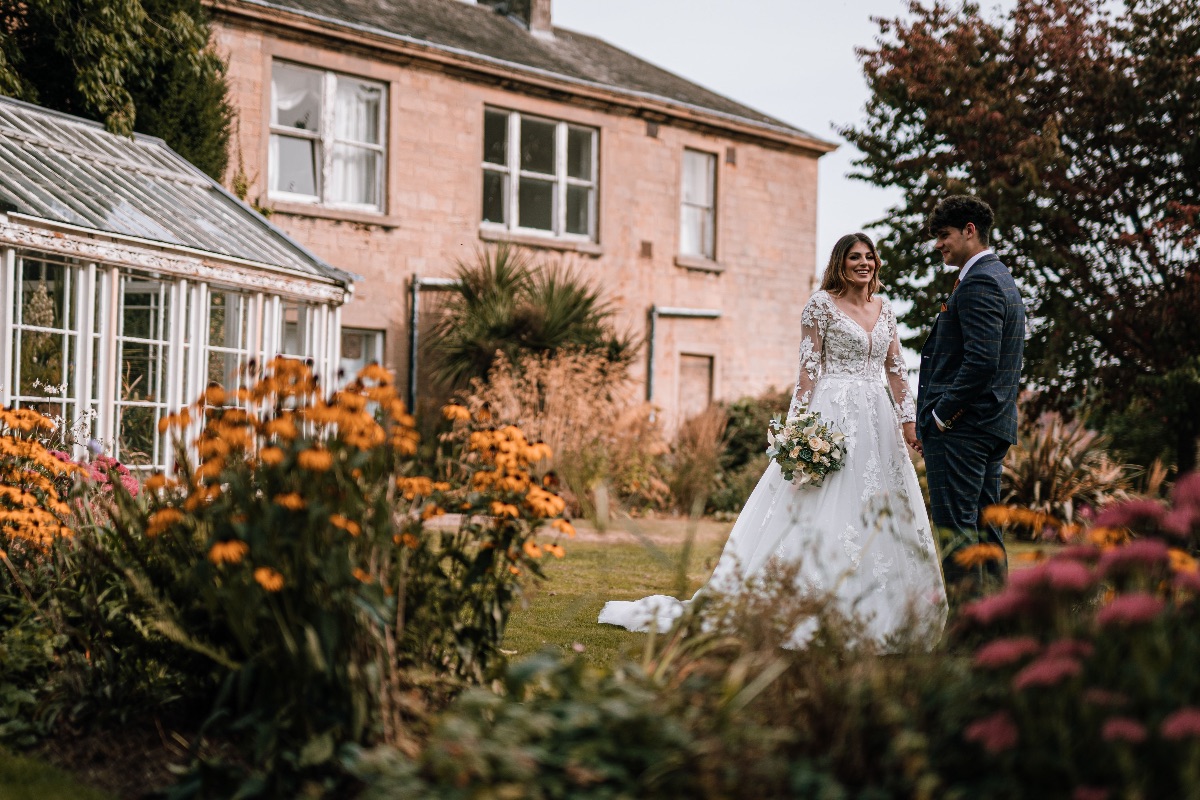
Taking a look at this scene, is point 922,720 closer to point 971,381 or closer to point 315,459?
point 315,459

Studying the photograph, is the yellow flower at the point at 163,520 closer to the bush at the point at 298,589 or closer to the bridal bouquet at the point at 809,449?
the bush at the point at 298,589

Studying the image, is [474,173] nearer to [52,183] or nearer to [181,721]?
[52,183]

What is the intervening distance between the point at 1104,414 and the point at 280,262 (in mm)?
8621

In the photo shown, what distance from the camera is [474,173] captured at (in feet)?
52.7

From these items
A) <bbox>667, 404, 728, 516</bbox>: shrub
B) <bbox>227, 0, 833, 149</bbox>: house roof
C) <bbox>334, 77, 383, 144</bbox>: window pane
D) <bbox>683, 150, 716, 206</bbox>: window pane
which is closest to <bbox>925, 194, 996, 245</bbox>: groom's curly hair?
<bbox>667, 404, 728, 516</bbox>: shrub

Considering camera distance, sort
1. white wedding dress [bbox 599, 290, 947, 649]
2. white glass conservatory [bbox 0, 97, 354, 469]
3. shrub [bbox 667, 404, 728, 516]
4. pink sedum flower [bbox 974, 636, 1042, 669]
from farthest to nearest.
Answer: shrub [bbox 667, 404, 728, 516]
white glass conservatory [bbox 0, 97, 354, 469]
white wedding dress [bbox 599, 290, 947, 649]
pink sedum flower [bbox 974, 636, 1042, 669]

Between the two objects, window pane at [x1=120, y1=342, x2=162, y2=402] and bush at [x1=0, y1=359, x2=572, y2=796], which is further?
window pane at [x1=120, y1=342, x2=162, y2=402]

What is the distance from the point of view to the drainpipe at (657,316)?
693 inches

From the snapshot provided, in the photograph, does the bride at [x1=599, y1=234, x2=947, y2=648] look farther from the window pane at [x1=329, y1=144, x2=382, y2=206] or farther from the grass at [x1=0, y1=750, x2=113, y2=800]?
the window pane at [x1=329, y1=144, x2=382, y2=206]

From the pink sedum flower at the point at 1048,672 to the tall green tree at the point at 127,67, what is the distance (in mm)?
10571

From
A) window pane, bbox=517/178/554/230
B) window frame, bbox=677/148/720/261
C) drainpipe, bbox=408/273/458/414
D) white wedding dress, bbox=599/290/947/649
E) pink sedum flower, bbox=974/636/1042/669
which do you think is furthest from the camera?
window frame, bbox=677/148/720/261

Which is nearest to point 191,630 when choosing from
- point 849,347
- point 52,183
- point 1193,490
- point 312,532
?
point 312,532

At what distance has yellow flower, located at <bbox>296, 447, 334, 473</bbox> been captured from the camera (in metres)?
3.01

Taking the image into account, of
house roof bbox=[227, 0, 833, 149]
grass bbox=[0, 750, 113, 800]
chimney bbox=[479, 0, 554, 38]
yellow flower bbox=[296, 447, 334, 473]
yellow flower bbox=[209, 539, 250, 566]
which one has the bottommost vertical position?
grass bbox=[0, 750, 113, 800]
